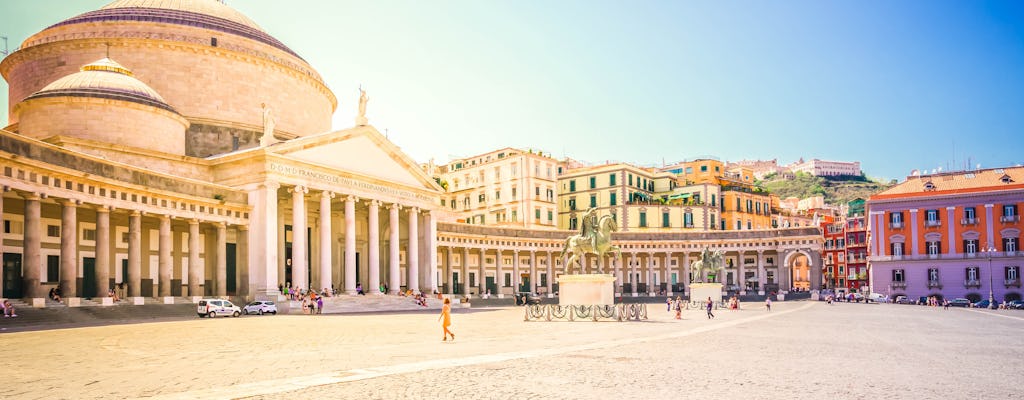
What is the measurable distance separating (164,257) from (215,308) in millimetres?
5349

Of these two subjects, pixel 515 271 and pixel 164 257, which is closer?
pixel 164 257

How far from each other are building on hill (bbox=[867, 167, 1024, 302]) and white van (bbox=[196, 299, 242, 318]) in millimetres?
67373

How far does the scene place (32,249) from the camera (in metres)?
31.9

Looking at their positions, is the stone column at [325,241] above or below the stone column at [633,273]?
above

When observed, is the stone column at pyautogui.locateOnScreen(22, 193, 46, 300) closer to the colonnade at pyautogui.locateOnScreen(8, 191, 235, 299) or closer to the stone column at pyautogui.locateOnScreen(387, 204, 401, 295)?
the colonnade at pyautogui.locateOnScreen(8, 191, 235, 299)

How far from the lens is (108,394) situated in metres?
11.7

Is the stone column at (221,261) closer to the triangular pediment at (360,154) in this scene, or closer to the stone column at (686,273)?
the triangular pediment at (360,154)

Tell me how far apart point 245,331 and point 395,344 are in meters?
7.91

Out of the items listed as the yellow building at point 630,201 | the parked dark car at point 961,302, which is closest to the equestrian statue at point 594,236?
the parked dark car at point 961,302

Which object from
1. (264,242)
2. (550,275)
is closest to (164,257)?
(264,242)

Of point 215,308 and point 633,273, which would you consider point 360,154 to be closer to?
point 215,308

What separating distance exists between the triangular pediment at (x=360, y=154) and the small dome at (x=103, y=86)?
881 cm

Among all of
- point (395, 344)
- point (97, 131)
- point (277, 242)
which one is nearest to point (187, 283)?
point (277, 242)

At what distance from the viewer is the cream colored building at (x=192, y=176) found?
36688 millimetres
